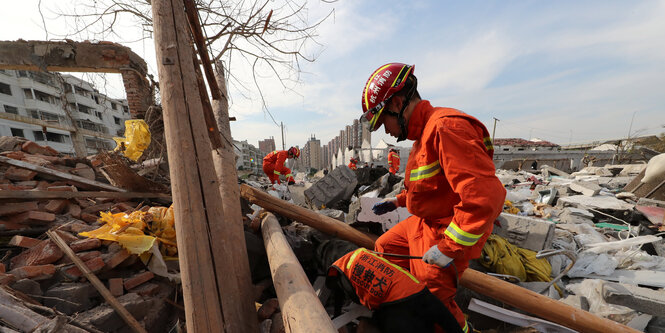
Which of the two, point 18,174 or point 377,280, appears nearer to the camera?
point 377,280

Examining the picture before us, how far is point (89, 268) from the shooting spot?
1.90 metres

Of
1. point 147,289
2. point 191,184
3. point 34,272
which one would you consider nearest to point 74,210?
point 34,272

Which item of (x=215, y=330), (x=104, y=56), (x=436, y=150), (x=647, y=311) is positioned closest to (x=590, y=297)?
(x=647, y=311)

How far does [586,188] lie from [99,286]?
907 centimetres

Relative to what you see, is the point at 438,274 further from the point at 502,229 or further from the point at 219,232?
the point at 502,229

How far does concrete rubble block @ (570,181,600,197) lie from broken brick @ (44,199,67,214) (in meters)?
9.65

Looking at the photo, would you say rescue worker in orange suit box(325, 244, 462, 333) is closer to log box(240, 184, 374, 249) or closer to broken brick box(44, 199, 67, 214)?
log box(240, 184, 374, 249)

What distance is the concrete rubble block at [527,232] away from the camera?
2.76 meters

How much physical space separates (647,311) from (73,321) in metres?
4.14

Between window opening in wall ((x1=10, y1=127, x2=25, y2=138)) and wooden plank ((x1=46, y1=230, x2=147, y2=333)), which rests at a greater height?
window opening in wall ((x1=10, y1=127, x2=25, y2=138))

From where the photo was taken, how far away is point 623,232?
12.0 ft

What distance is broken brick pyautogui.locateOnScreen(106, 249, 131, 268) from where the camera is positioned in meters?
1.99

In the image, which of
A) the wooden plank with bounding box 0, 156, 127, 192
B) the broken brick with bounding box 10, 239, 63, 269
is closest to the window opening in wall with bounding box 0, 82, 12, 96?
the wooden plank with bounding box 0, 156, 127, 192

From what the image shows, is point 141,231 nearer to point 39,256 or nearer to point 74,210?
point 39,256
